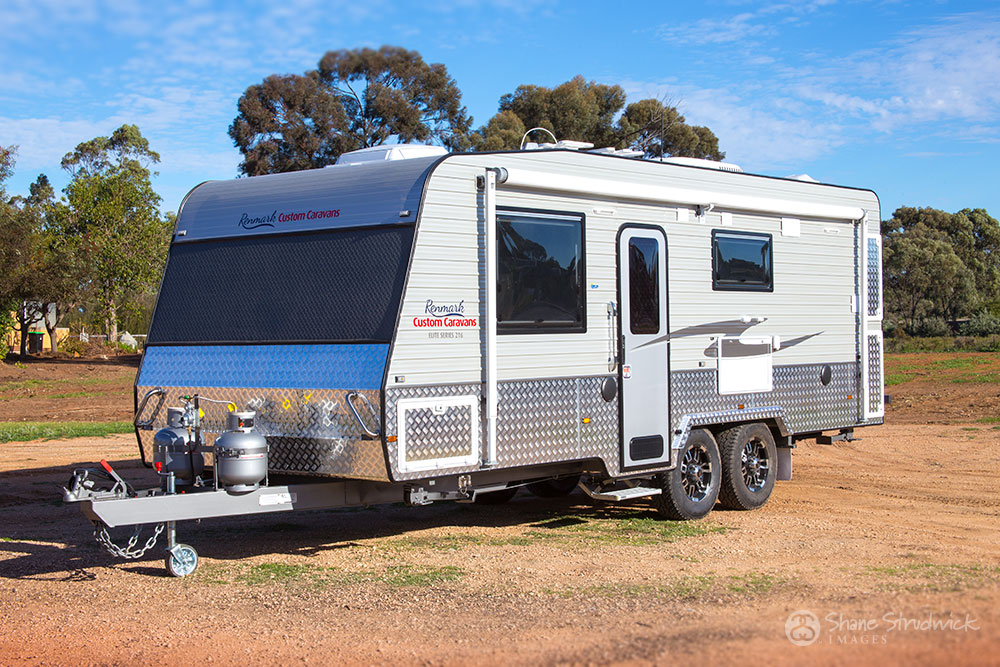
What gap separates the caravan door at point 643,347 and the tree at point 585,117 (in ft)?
99.4

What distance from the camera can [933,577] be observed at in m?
7.17

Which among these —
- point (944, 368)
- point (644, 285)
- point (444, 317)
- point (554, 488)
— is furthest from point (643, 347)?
point (944, 368)

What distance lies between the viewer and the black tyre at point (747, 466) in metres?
10.1

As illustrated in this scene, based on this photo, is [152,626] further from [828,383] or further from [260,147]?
[260,147]

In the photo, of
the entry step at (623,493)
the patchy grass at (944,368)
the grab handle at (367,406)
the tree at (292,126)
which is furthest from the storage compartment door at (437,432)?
the tree at (292,126)

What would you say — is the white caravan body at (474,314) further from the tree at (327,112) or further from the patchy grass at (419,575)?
the tree at (327,112)

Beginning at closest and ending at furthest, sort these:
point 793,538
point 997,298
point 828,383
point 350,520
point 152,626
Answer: point 152,626 < point 793,538 < point 350,520 < point 828,383 < point 997,298

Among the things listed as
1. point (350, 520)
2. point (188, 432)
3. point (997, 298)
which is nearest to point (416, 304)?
point (188, 432)

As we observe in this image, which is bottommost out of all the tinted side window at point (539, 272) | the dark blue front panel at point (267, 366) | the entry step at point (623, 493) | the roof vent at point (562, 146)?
the entry step at point (623, 493)

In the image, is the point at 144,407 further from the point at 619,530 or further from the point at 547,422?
the point at 619,530

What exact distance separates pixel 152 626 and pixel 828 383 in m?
7.47

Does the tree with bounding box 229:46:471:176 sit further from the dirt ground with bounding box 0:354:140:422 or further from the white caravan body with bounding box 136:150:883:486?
the white caravan body with bounding box 136:150:883:486

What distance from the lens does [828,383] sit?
11094mm

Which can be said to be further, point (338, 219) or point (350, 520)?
point (350, 520)
